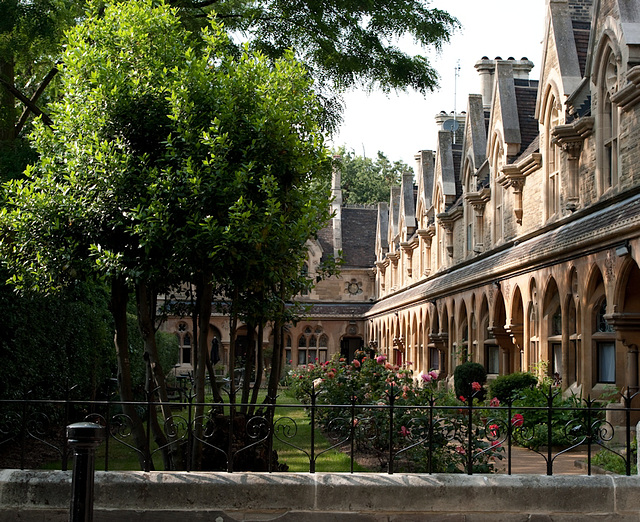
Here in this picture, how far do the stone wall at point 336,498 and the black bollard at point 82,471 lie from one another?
143 cm

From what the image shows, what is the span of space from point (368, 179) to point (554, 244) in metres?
61.5

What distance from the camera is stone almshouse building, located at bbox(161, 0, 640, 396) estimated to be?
13.6 metres

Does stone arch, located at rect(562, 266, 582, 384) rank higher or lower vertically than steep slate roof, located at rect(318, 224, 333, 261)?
lower

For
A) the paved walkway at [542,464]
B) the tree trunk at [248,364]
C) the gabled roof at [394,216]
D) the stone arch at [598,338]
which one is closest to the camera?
the tree trunk at [248,364]

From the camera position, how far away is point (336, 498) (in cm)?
655

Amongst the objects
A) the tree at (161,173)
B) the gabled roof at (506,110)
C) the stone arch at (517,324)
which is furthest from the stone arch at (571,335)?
the tree at (161,173)

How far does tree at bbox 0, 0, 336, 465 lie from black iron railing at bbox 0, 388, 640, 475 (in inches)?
26.2

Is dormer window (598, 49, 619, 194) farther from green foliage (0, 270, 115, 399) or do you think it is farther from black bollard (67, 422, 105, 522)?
black bollard (67, 422, 105, 522)

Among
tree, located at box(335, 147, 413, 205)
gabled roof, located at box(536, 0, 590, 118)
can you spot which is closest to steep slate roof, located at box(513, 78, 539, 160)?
gabled roof, located at box(536, 0, 590, 118)

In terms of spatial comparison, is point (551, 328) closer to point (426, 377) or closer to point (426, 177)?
point (426, 377)

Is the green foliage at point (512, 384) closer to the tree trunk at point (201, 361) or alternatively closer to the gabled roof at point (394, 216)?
the tree trunk at point (201, 361)

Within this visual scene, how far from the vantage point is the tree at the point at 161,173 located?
749 centimetres

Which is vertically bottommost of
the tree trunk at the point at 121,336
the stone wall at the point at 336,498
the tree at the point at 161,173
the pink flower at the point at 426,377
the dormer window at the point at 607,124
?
the stone wall at the point at 336,498

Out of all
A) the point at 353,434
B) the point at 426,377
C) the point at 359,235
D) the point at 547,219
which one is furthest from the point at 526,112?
the point at 359,235
